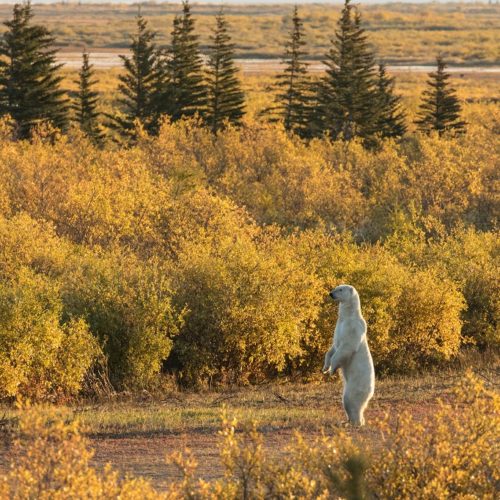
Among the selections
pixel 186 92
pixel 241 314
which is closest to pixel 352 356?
pixel 241 314

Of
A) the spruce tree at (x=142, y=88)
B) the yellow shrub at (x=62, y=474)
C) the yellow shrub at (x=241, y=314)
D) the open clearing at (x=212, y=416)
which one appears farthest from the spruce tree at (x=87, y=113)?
the yellow shrub at (x=62, y=474)

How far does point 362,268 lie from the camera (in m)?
30.3

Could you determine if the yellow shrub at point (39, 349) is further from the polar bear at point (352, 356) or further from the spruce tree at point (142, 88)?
the spruce tree at point (142, 88)

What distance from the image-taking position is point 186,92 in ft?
214

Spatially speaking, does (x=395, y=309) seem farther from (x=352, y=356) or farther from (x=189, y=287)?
(x=352, y=356)

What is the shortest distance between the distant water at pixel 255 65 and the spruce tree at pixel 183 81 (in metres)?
47.2

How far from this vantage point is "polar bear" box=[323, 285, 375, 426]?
17828 mm

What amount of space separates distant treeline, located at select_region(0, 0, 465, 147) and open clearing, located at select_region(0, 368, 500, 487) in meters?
37.1

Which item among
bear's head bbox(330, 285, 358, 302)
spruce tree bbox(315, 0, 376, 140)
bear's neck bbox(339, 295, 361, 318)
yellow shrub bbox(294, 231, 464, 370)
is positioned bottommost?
yellow shrub bbox(294, 231, 464, 370)

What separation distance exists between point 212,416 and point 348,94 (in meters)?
47.0

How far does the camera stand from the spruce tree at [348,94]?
216ft

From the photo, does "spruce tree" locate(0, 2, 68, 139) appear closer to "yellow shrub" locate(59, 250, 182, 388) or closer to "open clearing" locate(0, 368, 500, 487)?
"yellow shrub" locate(59, 250, 182, 388)

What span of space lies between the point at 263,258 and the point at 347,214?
19422 millimetres

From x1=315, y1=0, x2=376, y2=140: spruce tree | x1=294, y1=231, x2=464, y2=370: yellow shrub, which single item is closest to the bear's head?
x1=294, y1=231, x2=464, y2=370: yellow shrub
